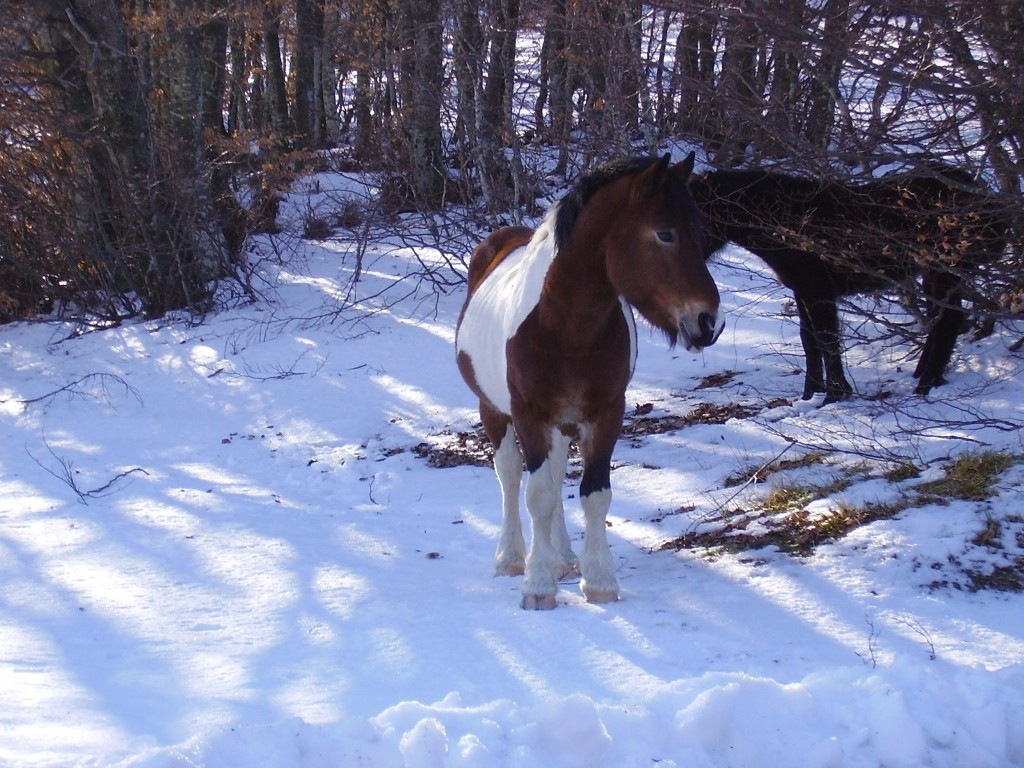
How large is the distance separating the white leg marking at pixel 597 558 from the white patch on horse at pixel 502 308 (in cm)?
68

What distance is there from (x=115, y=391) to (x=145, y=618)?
681cm

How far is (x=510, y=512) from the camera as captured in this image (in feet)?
17.4

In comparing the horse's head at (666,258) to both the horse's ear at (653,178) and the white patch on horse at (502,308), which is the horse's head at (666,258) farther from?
the white patch on horse at (502,308)

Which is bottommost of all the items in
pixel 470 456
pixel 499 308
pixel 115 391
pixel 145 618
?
pixel 115 391

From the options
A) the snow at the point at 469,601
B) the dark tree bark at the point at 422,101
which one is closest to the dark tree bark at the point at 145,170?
the dark tree bark at the point at 422,101

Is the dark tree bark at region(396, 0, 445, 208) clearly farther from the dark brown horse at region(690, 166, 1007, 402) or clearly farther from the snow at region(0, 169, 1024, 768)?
the dark brown horse at region(690, 166, 1007, 402)

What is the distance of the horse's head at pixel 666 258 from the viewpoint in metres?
3.95

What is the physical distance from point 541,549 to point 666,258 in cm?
155

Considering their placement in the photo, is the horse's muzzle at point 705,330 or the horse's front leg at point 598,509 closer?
the horse's muzzle at point 705,330

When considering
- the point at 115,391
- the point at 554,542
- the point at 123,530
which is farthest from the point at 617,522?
the point at 115,391

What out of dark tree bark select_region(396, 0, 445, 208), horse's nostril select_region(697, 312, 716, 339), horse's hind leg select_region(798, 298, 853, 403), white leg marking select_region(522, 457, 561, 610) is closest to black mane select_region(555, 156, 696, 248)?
horse's nostril select_region(697, 312, 716, 339)

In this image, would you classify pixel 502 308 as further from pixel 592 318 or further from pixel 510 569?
pixel 510 569

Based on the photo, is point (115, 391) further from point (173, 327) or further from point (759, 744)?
point (759, 744)

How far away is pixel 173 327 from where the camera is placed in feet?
41.4
